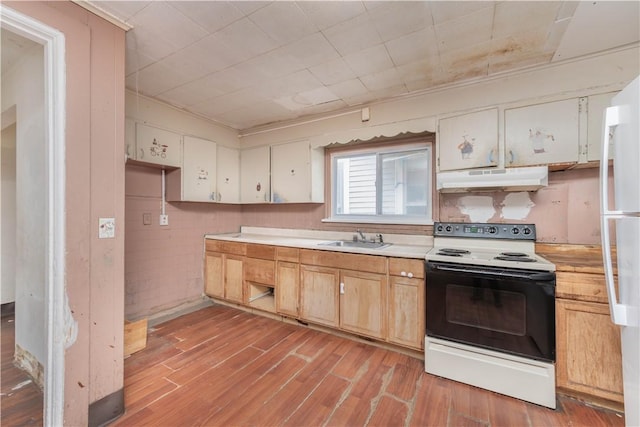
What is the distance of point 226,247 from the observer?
329 centimetres

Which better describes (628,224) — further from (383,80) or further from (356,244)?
(356,244)

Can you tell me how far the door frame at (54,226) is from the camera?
138 centimetres

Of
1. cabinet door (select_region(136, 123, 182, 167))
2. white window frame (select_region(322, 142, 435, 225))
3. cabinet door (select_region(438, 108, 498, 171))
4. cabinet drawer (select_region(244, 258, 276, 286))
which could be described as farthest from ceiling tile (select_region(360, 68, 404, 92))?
cabinet door (select_region(136, 123, 182, 167))

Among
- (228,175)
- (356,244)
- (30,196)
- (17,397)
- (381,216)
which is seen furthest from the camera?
(228,175)

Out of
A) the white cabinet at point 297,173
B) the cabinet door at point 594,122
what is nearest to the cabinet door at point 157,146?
the white cabinet at point 297,173

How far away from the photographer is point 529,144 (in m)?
2.09

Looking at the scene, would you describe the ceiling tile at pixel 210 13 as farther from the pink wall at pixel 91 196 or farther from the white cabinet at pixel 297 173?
the white cabinet at pixel 297 173

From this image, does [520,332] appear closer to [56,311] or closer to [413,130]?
[413,130]

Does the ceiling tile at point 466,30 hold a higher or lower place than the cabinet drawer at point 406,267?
higher

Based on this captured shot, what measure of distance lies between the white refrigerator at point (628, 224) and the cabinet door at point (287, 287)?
225cm

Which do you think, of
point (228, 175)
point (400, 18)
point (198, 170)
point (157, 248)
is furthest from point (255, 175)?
point (400, 18)

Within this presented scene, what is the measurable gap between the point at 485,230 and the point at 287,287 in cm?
202

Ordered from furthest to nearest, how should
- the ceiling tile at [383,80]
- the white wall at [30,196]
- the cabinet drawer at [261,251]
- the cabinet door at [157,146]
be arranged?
1. the cabinet drawer at [261,251]
2. the cabinet door at [157,146]
3. the ceiling tile at [383,80]
4. the white wall at [30,196]

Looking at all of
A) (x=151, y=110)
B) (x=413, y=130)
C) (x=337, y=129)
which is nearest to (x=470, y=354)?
(x=413, y=130)
